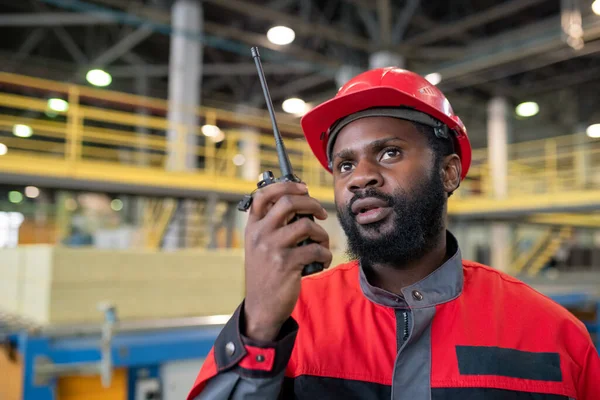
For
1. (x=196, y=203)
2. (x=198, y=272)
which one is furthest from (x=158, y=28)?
(x=198, y=272)

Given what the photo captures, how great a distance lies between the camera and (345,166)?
1.50 m

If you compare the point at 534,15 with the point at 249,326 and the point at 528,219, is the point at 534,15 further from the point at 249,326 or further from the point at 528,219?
the point at 249,326

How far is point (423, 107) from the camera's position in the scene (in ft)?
4.81

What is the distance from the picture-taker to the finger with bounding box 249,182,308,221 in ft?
3.21

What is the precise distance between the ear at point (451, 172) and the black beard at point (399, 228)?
105 millimetres

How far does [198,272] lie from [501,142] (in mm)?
15346

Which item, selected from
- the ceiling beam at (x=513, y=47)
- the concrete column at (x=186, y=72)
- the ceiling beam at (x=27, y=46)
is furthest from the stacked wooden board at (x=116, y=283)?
the ceiling beam at (x=27, y=46)

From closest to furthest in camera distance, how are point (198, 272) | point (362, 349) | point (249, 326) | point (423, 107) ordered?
point (249, 326) → point (362, 349) → point (423, 107) → point (198, 272)

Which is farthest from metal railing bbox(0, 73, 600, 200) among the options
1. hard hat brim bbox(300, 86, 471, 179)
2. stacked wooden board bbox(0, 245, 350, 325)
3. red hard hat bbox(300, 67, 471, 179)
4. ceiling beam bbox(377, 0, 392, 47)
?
red hard hat bbox(300, 67, 471, 179)

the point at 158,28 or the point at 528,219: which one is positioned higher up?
the point at 158,28

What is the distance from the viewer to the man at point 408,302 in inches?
50.1

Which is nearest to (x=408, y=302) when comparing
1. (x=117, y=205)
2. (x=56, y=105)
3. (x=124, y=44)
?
(x=56, y=105)

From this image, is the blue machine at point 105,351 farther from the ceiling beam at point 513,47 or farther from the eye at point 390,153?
the ceiling beam at point 513,47

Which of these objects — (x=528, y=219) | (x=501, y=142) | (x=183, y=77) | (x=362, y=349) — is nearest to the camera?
(x=362, y=349)
